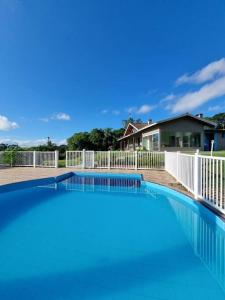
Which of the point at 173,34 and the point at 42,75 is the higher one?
the point at 173,34

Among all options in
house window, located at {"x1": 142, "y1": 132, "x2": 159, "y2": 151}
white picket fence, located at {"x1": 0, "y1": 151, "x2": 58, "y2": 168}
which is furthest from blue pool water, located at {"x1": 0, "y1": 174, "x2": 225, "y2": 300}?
house window, located at {"x1": 142, "y1": 132, "x2": 159, "y2": 151}

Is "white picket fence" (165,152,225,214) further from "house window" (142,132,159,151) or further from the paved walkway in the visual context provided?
"house window" (142,132,159,151)

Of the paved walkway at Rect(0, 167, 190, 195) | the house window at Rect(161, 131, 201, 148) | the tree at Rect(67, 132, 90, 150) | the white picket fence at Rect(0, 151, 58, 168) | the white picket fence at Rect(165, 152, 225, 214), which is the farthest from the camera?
the tree at Rect(67, 132, 90, 150)

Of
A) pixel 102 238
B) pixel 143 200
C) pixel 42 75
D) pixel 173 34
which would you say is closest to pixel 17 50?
pixel 42 75

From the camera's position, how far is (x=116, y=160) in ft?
43.4

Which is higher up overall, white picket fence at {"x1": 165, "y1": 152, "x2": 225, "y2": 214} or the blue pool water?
white picket fence at {"x1": 165, "y1": 152, "x2": 225, "y2": 214}

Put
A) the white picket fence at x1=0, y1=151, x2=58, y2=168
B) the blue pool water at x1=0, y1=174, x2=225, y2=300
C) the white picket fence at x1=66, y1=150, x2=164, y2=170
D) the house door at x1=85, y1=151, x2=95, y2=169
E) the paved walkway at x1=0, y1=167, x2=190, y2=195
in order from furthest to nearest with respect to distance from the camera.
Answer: the white picket fence at x1=0, y1=151, x2=58, y2=168 → the house door at x1=85, y1=151, x2=95, y2=169 → the white picket fence at x1=66, y1=150, x2=164, y2=170 → the paved walkway at x1=0, y1=167, x2=190, y2=195 → the blue pool water at x1=0, y1=174, x2=225, y2=300

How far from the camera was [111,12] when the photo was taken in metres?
10.8

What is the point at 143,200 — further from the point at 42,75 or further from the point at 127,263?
the point at 42,75

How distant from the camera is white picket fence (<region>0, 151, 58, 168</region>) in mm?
14258

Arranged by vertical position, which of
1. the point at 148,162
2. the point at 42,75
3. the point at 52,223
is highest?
the point at 42,75

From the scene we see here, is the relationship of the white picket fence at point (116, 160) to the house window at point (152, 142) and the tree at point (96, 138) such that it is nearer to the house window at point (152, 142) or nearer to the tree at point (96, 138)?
the house window at point (152, 142)

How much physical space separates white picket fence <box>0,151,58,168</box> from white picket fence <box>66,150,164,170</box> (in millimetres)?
1331

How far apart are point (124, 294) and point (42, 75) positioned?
646 inches
